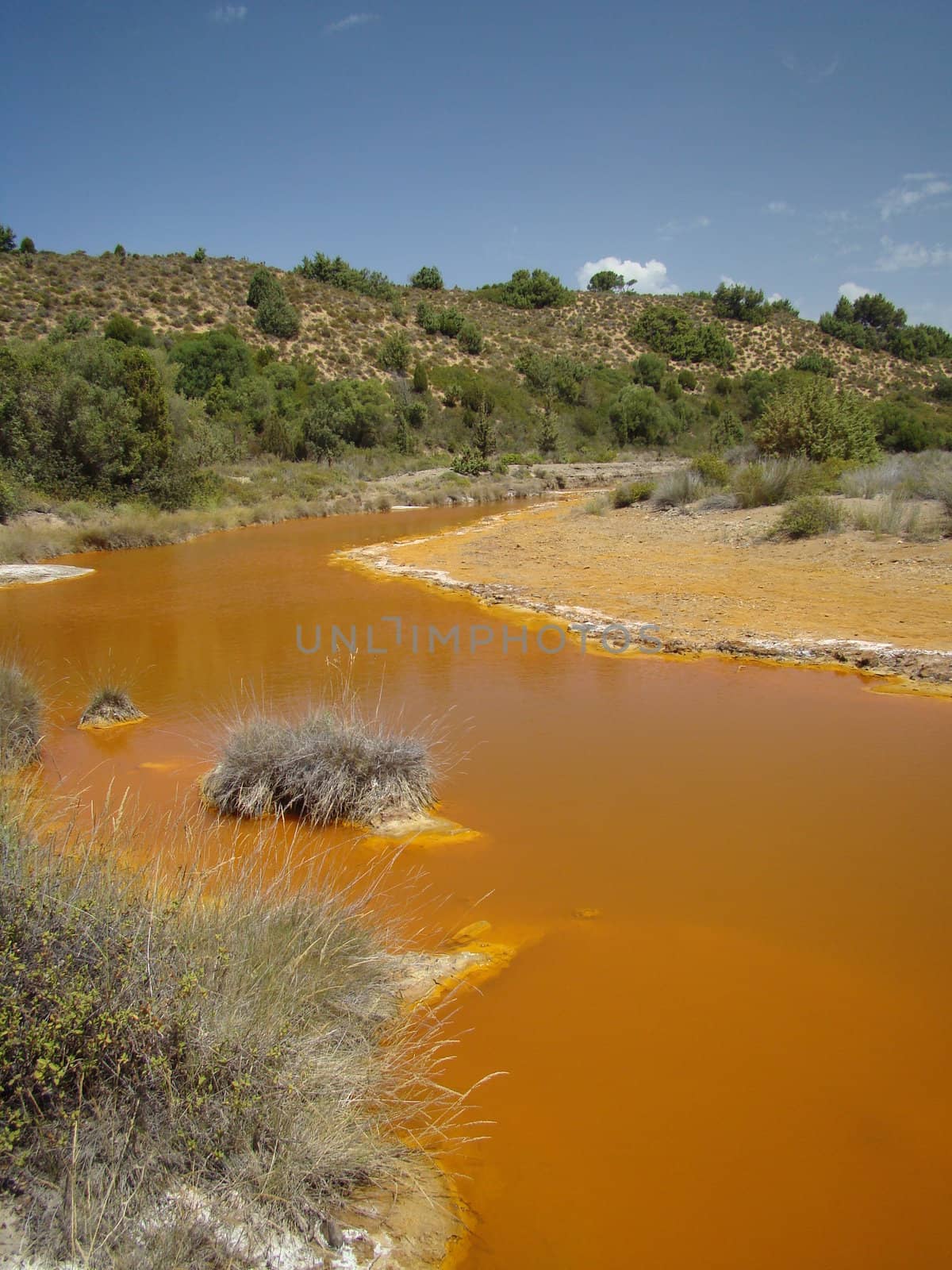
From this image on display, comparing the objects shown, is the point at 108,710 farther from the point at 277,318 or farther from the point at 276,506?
the point at 277,318

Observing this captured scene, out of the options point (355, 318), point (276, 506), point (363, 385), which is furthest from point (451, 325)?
point (276, 506)

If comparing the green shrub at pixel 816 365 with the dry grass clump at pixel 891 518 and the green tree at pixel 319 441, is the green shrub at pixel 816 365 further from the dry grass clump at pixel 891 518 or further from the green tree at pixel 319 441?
the dry grass clump at pixel 891 518

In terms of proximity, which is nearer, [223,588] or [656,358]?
[223,588]

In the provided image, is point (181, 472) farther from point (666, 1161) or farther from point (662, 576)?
point (666, 1161)

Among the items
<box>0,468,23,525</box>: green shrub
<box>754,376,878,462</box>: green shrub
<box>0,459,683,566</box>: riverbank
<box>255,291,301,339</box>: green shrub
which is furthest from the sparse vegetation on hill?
<box>0,468,23,525</box>: green shrub

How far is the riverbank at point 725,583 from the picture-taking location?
902 cm

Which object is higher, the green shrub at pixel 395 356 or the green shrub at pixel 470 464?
the green shrub at pixel 395 356

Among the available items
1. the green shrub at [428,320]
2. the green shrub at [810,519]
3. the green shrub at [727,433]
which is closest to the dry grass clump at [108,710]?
the green shrub at [810,519]

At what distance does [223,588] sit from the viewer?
14.7m

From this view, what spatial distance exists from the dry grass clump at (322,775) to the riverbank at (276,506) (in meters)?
12.3

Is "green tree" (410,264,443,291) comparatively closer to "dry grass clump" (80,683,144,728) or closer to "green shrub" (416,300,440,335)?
"green shrub" (416,300,440,335)

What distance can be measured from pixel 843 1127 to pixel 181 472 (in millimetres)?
23761

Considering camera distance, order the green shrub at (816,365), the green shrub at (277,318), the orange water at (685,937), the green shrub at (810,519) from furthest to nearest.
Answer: the green shrub at (816,365) → the green shrub at (277,318) → the green shrub at (810,519) → the orange water at (685,937)

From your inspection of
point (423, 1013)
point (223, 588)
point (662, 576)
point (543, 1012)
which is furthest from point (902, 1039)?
point (223, 588)
